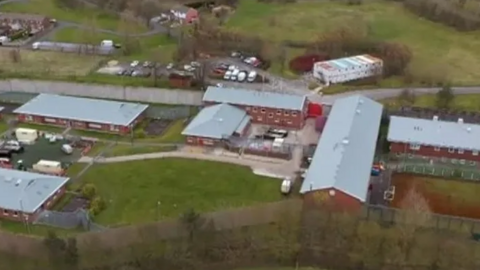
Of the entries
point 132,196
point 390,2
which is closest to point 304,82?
point 132,196

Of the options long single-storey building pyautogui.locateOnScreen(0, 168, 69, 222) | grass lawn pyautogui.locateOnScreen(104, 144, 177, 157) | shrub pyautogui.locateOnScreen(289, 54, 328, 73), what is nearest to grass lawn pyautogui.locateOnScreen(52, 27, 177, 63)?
shrub pyautogui.locateOnScreen(289, 54, 328, 73)

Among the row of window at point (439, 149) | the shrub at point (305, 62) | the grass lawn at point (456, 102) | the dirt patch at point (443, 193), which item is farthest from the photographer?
the shrub at point (305, 62)

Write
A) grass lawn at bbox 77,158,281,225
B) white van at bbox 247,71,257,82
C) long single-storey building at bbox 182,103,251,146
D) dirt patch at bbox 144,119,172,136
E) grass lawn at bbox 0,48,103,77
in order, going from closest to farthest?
grass lawn at bbox 77,158,281,225 → long single-storey building at bbox 182,103,251,146 → dirt patch at bbox 144,119,172,136 → white van at bbox 247,71,257,82 → grass lawn at bbox 0,48,103,77

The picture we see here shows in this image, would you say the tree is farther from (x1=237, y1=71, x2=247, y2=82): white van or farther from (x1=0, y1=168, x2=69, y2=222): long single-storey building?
(x1=0, y1=168, x2=69, y2=222): long single-storey building

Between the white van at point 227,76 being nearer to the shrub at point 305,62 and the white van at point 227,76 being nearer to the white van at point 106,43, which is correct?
the shrub at point 305,62

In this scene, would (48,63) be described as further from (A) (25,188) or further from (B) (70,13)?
(A) (25,188)

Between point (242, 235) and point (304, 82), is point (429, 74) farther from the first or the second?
point (242, 235)

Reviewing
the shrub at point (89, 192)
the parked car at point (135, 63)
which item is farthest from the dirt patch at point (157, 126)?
the parked car at point (135, 63)
